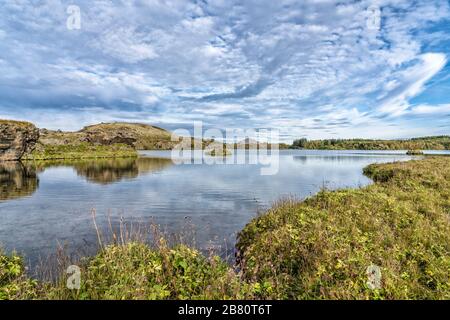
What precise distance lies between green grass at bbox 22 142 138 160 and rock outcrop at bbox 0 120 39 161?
12.1 feet

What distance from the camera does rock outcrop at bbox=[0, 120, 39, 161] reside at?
68.1m

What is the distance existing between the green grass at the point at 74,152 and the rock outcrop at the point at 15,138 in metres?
3.68

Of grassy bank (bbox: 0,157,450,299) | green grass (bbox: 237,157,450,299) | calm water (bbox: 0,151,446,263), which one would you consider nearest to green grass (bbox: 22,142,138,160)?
calm water (bbox: 0,151,446,263)

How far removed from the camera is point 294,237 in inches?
419

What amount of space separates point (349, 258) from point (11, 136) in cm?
8473

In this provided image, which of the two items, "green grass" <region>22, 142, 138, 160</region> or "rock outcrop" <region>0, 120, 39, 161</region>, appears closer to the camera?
"rock outcrop" <region>0, 120, 39, 161</region>

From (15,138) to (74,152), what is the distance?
21.1 meters

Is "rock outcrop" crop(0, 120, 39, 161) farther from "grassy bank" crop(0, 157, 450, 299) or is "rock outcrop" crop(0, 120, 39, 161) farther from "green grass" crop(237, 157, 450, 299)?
"green grass" crop(237, 157, 450, 299)

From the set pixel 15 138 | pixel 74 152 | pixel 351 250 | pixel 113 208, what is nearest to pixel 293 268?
pixel 351 250

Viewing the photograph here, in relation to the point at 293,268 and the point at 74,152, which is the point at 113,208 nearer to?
the point at 293,268

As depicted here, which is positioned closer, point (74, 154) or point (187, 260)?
point (187, 260)

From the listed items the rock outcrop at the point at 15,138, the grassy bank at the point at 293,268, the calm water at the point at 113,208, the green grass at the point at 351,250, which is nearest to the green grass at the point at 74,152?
the rock outcrop at the point at 15,138

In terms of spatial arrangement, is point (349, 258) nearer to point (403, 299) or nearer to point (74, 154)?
point (403, 299)
